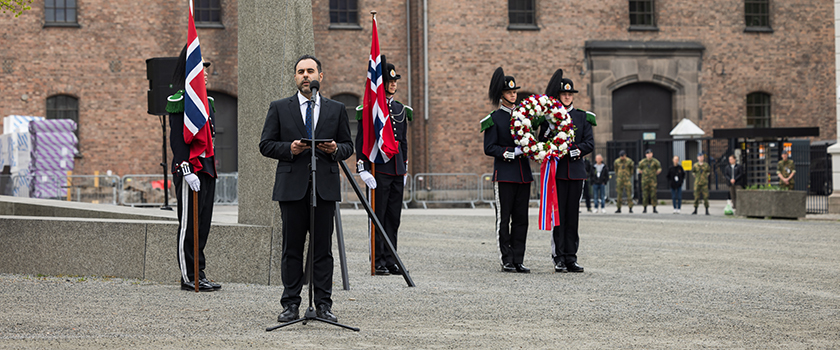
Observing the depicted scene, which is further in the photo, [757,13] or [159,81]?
[757,13]

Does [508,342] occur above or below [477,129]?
below

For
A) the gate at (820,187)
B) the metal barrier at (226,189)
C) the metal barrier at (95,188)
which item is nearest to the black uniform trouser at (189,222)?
the gate at (820,187)

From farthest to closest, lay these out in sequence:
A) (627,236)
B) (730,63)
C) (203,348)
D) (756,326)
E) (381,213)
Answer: (730,63) → (627,236) → (381,213) → (756,326) → (203,348)

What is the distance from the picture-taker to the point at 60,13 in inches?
1067

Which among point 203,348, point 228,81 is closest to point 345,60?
point 228,81

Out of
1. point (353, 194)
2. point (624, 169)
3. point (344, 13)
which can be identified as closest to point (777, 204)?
point (624, 169)

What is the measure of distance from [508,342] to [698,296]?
2770 mm

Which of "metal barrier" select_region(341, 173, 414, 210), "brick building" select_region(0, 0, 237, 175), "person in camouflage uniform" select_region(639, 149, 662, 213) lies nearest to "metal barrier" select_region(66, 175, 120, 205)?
"brick building" select_region(0, 0, 237, 175)

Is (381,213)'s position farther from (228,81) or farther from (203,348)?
(228,81)

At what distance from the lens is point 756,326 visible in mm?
6359

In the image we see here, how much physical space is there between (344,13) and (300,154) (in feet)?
75.8

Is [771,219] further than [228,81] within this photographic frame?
No

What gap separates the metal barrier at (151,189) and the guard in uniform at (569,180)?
17.3 meters

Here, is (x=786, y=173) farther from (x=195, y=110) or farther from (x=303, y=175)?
(x=303, y=175)
